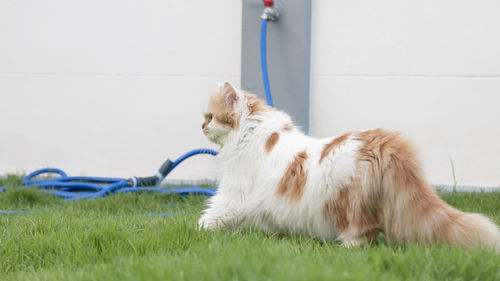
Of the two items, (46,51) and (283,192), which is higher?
(46,51)

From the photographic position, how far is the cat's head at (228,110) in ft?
8.94

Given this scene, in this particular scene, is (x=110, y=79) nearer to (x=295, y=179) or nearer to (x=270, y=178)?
(x=270, y=178)

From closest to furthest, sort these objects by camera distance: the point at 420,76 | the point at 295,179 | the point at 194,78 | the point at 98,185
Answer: the point at 295,179, the point at 420,76, the point at 98,185, the point at 194,78

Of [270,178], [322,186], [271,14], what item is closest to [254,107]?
[270,178]

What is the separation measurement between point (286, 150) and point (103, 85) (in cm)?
304

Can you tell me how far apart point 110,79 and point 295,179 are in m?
3.16

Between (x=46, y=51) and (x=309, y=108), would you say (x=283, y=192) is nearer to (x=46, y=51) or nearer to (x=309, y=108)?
(x=309, y=108)

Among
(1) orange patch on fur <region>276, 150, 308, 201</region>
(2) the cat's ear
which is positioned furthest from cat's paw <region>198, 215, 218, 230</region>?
(2) the cat's ear

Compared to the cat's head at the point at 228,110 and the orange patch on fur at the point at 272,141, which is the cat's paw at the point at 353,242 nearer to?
the orange patch on fur at the point at 272,141

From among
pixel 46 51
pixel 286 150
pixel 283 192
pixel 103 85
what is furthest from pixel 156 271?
pixel 46 51

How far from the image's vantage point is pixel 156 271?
163cm

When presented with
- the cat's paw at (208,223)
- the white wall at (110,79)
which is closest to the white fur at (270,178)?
the cat's paw at (208,223)

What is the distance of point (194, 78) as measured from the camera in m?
4.81

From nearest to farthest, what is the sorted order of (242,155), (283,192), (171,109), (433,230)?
1. (433,230)
2. (283,192)
3. (242,155)
4. (171,109)
